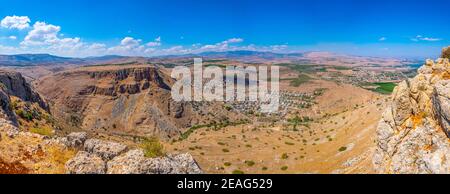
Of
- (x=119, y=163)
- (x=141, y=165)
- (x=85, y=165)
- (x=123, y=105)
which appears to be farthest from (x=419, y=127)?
(x=123, y=105)

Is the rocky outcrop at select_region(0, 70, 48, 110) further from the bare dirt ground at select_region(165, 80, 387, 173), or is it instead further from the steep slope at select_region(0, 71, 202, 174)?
the steep slope at select_region(0, 71, 202, 174)

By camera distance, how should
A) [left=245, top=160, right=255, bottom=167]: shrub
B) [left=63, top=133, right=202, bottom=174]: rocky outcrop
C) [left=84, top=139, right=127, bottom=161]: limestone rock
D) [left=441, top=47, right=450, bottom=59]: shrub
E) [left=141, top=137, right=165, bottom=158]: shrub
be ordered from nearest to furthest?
[left=63, top=133, right=202, bottom=174]: rocky outcrop, [left=141, top=137, right=165, bottom=158]: shrub, [left=84, top=139, right=127, bottom=161]: limestone rock, [left=441, top=47, right=450, bottom=59]: shrub, [left=245, top=160, right=255, bottom=167]: shrub

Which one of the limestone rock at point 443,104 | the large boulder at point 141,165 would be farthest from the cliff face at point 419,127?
the large boulder at point 141,165

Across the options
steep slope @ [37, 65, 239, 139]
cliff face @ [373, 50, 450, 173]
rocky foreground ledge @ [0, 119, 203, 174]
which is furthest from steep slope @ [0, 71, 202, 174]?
steep slope @ [37, 65, 239, 139]

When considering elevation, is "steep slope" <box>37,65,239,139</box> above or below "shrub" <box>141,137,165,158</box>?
below

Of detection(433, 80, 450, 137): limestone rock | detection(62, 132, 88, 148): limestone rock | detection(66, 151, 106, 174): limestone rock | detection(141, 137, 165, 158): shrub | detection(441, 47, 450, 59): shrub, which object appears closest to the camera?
detection(66, 151, 106, 174): limestone rock

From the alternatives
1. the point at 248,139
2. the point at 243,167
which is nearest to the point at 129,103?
the point at 248,139
